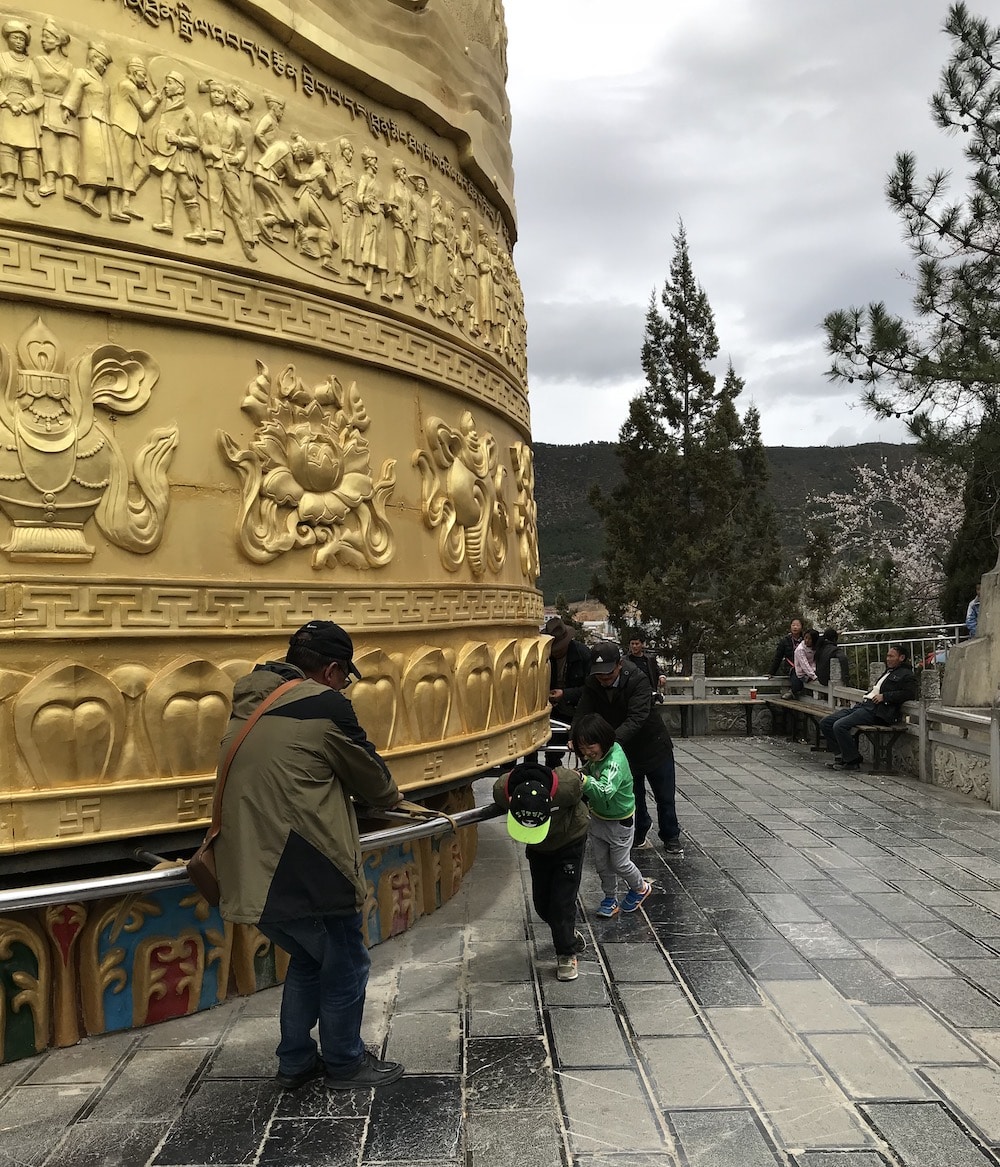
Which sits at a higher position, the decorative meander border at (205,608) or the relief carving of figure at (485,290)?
the relief carving of figure at (485,290)

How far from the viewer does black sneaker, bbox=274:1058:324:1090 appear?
339cm

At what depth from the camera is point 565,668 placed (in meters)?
8.64

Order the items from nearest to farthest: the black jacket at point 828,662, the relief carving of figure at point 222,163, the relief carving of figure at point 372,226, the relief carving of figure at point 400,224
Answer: the relief carving of figure at point 222,163 → the relief carving of figure at point 372,226 → the relief carving of figure at point 400,224 → the black jacket at point 828,662

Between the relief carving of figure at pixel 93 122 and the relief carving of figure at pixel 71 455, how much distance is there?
656 millimetres

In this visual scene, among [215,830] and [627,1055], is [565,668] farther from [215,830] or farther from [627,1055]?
[215,830]

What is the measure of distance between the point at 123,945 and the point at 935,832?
20.1ft

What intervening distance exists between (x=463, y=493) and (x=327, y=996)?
9.60 ft

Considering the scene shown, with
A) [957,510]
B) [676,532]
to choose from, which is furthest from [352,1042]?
[957,510]

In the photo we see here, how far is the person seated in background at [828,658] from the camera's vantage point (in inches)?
484

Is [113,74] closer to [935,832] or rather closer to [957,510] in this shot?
[935,832]

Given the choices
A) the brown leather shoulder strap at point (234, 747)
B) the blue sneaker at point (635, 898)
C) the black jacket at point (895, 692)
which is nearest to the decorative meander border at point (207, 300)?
the brown leather shoulder strap at point (234, 747)

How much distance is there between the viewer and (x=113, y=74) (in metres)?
3.92

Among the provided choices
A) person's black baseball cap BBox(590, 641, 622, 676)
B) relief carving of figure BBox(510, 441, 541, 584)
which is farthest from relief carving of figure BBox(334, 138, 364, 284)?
person's black baseball cap BBox(590, 641, 622, 676)

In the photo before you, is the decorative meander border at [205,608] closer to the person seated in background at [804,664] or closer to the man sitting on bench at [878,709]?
the man sitting on bench at [878,709]
